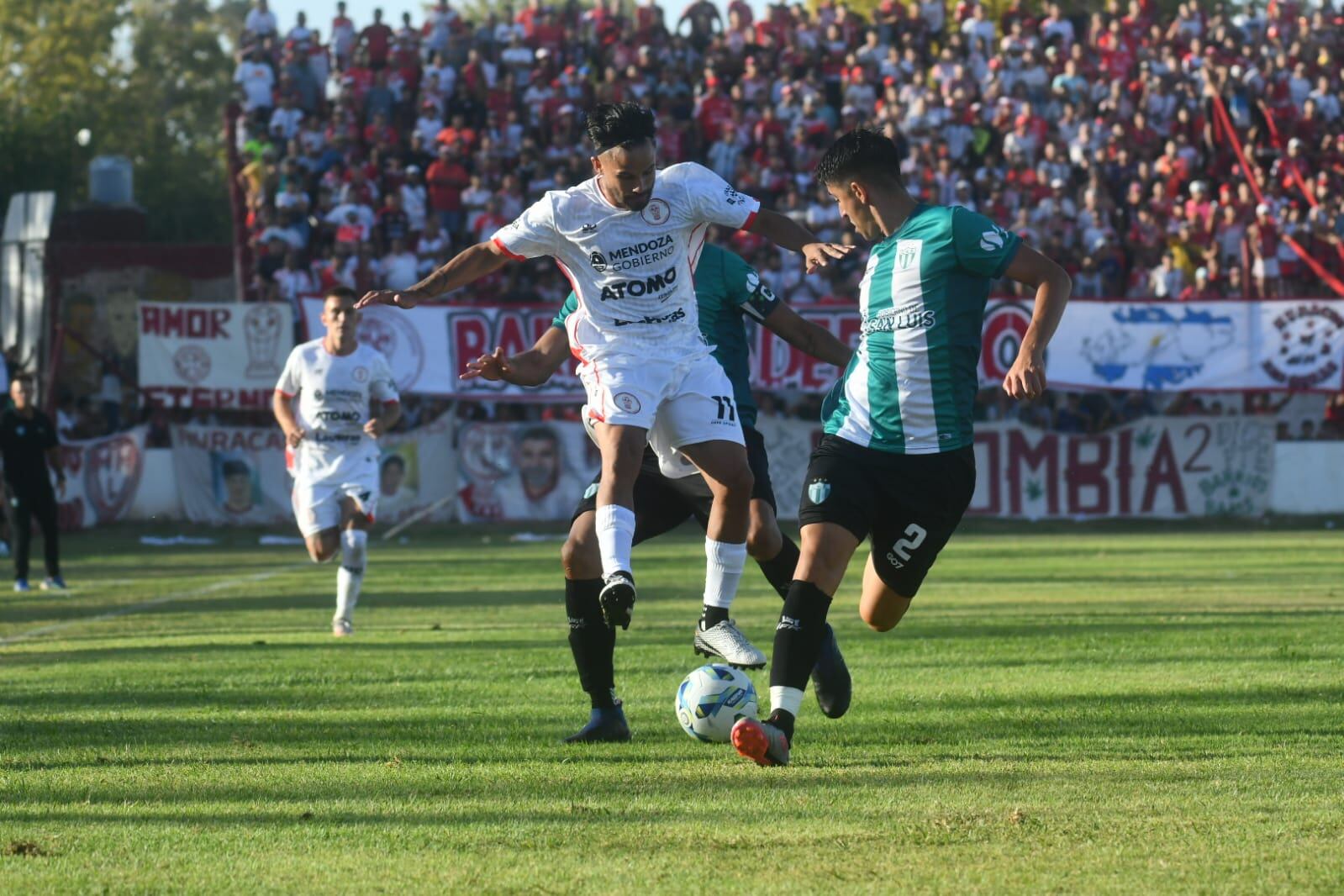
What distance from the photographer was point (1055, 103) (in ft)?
98.2

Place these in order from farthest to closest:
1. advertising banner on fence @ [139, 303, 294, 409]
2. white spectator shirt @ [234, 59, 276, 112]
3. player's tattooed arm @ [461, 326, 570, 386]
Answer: white spectator shirt @ [234, 59, 276, 112]
advertising banner on fence @ [139, 303, 294, 409]
player's tattooed arm @ [461, 326, 570, 386]

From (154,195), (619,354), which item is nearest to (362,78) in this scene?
(619,354)

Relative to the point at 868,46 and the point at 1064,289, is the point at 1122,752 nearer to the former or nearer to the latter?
the point at 1064,289

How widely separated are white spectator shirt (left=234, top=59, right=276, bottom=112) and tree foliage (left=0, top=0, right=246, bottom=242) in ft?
56.1

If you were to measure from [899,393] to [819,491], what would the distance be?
0.50 meters

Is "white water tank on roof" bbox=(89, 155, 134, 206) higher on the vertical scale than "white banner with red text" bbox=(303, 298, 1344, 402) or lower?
higher

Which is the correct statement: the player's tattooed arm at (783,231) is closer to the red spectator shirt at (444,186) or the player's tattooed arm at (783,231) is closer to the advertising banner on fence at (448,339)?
the advertising banner on fence at (448,339)

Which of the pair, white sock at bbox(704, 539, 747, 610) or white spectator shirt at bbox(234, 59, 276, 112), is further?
white spectator shirt at bbox(234, 59, 276, 112)

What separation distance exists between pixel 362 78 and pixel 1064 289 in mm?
24624

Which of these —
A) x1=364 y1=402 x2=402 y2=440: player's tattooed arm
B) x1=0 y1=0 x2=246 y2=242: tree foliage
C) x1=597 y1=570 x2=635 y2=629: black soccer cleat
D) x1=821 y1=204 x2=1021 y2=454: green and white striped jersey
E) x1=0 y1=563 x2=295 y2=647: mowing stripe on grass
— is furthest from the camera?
x1=0 y1=0 x2=246 y2=242: tree foliage

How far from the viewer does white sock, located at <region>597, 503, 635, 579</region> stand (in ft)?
23.3

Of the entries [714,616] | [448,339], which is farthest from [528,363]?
[448,339]

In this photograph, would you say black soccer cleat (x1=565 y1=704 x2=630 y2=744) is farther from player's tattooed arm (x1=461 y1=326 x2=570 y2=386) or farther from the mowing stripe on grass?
the mowing stripe on grass

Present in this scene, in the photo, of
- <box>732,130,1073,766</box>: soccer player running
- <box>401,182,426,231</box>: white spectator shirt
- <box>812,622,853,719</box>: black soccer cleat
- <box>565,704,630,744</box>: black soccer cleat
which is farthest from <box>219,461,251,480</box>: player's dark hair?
<box>732,130,1073,766</box>: soccer player running
